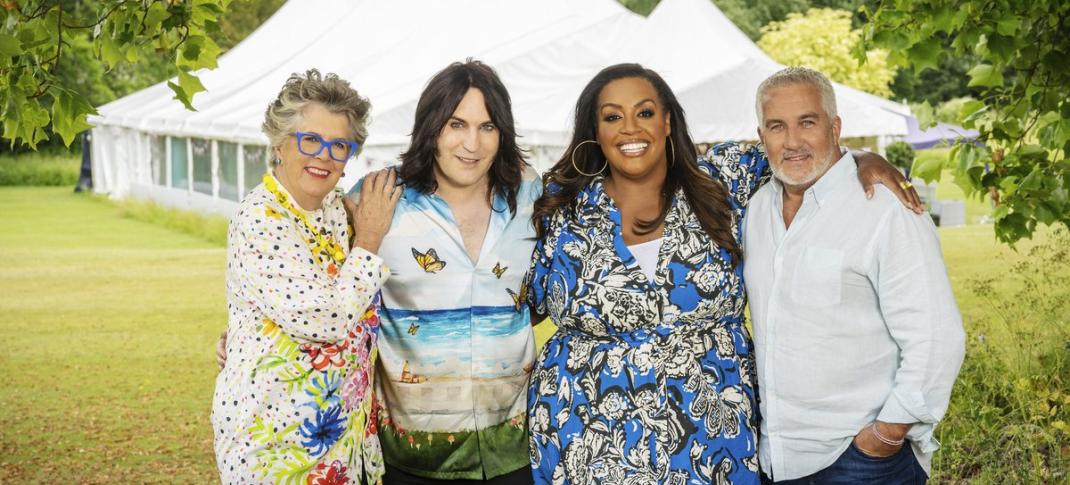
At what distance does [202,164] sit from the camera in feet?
84.1

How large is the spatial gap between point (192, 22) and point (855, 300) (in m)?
2.71

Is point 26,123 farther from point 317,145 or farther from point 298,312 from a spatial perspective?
point 298,312

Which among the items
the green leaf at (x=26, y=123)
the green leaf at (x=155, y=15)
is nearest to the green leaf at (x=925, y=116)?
the green leaf at (x=155, y=15)

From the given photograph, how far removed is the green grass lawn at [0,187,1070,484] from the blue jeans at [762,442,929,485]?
→ 273cm

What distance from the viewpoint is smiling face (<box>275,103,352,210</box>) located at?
10.7ft

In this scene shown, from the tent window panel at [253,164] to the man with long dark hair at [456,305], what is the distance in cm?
1883

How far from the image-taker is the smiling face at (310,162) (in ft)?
10.7

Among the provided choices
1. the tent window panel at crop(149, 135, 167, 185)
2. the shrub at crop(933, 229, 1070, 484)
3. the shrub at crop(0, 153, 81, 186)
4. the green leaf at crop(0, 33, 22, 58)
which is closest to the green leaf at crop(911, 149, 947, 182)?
the shrub at crop(933, 229, 1070, 484)

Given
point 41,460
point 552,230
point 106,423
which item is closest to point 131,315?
point 106,423

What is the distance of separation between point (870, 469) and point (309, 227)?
73.6 inches

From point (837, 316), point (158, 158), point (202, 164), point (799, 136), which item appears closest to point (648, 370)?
point (837, 316)

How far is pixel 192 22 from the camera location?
4.16m

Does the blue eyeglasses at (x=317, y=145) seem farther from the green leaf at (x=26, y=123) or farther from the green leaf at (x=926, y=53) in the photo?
the green leaf at (x=926, y=53)

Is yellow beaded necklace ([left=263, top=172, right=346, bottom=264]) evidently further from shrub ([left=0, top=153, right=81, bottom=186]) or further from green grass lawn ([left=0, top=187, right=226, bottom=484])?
shrub ([left=0, top=153, right=81, bottom=186])
